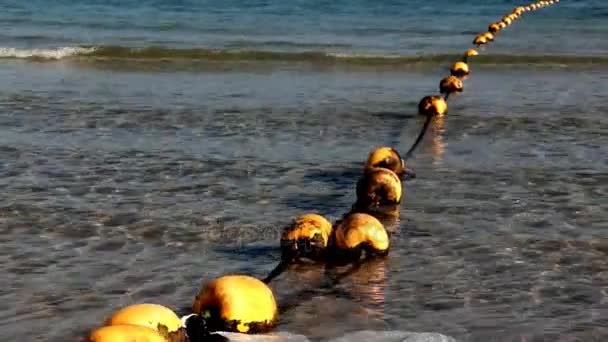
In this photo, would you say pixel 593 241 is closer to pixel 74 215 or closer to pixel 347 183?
pixel 347 183

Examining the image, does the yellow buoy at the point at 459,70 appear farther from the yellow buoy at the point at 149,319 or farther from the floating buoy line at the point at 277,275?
the yellow buoy at the point at 149,319

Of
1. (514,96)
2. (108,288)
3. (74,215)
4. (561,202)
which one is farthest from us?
(514,96)

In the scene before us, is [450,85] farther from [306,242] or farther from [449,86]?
[306,242]

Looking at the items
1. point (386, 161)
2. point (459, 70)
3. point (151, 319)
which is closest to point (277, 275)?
point (151, 319)

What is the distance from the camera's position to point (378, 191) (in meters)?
6.15

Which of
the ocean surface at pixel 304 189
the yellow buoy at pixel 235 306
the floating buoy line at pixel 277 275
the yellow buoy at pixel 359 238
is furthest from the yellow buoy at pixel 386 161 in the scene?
the yellow buoy at pixel 235 306

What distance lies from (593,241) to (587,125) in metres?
4.14

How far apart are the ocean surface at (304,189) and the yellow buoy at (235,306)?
18 cm

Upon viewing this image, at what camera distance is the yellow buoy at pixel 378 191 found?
6.16 m

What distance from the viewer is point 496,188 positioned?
6.75 m

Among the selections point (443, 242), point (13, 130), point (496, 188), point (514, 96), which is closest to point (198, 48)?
point (514, 96)

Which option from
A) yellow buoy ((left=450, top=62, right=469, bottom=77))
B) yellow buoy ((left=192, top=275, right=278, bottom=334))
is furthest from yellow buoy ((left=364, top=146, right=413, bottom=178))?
yellow buoy ((left=450, top=62, right=469, bottom=77))

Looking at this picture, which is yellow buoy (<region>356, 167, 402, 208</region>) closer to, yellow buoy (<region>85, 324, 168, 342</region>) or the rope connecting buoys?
the rope connecting buoys

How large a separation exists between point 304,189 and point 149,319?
330cm
